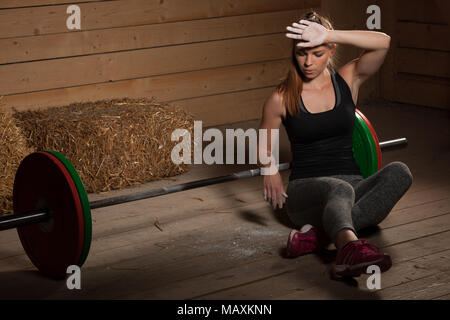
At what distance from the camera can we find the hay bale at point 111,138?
349cm

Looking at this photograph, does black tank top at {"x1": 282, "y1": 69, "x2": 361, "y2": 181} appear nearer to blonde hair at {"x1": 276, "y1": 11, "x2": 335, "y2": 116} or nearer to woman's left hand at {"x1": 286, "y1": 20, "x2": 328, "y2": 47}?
blonde hair at {"x1": 276, "y1": 11, "x2": 335, "y2": 116}

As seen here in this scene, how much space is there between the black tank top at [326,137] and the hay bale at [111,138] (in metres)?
1.13

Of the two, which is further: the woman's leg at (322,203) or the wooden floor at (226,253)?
the woman's leg at (322,203)

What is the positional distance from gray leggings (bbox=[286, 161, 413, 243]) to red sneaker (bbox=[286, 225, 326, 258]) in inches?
1.9

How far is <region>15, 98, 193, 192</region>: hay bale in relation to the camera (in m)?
3.49

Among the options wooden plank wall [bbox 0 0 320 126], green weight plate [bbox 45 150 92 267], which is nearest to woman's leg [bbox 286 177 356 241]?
green weight plate [bbox 45 150 92 267]

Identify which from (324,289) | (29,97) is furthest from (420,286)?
(29,97)

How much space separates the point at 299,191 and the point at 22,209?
38.1 inches

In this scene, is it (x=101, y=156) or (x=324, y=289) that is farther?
(x=101, y=156)

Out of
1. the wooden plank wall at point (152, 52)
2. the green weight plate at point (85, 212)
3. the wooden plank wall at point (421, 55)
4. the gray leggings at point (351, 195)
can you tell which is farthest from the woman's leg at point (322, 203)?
the wooden plank wall at point (421, 55)

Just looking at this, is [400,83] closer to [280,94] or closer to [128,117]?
[128,117]

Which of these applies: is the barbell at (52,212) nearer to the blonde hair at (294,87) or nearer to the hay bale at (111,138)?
the blonde hair at (294,87)

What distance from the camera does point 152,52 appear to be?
14.5 feet

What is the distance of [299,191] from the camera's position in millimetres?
2650
